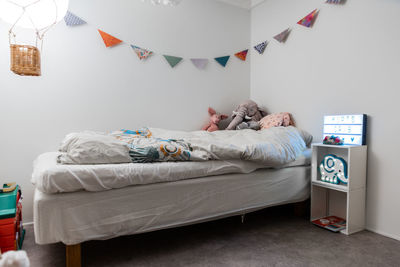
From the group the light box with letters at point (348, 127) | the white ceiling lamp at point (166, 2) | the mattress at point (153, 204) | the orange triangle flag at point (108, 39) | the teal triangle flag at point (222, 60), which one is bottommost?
the mattress at point (153, 204)

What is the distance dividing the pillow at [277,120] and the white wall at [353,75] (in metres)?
0.09

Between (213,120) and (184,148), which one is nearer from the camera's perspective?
(184,148)

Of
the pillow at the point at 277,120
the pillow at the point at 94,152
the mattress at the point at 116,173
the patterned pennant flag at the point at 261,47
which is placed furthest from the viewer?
the patterned pennant flag at the point at 261,47

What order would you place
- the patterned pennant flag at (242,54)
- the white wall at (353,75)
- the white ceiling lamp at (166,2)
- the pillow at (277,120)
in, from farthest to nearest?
the patterned pennant flag at (242,54) → the white ceiling lamp at (166,2) → the pillow at (277,120) → the white wall at (353,75)

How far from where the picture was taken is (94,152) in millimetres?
1374

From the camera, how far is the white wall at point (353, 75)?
1.75 metres

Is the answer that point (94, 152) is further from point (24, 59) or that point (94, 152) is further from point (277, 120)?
point (277, 120)

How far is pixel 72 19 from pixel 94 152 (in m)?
1.48

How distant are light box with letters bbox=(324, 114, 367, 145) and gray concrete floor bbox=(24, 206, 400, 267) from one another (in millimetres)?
680

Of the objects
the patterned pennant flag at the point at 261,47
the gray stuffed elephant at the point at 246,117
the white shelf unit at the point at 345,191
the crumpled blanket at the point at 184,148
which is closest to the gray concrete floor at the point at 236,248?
the white shelf unit at the point at 345,191

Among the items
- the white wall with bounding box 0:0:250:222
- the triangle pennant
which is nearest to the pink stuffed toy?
the white wall with bounding box 0:0:250:222

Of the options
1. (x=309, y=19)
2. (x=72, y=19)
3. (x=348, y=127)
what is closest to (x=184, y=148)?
(x=348, y=127)

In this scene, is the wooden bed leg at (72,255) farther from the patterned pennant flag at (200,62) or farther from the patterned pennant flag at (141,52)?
the patterned pennant flag at (200,62)

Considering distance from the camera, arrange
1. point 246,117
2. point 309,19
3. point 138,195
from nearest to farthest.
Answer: point 138,195, point 309,19, point 246,117
